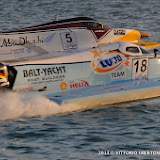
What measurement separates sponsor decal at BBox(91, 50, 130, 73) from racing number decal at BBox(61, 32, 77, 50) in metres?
3.07

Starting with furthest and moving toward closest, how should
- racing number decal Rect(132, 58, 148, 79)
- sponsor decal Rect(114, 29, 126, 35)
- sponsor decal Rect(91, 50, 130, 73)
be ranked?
1. sponsor decal Rect(114, 29, 126, 35)
2. racing number decal Rect(132, 58, 148, 79)
3. sponsor decal Rect(91, 50, 130, 73)

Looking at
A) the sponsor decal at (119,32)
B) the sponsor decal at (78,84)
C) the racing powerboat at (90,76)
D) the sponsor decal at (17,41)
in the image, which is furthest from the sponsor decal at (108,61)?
the sponsor decal at (119,32)

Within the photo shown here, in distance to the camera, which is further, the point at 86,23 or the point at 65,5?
the point at 65,5

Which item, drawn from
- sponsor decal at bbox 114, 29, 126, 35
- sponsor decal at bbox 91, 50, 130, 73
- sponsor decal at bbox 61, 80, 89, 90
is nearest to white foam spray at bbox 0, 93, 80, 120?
sponsor decal at bbox 61, 80, 89, 90

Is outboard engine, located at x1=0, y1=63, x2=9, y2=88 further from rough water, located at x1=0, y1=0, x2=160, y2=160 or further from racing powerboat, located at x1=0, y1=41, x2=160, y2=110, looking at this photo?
rough water, located at x1=0, y1=0, x2=160, y2=160

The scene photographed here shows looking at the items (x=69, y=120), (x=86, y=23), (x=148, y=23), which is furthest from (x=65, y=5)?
(x=69, y=120)

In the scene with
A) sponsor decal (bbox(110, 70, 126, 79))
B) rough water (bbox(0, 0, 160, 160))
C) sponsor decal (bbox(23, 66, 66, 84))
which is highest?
sponsor decal (bbox(23, 66, 66, 84))

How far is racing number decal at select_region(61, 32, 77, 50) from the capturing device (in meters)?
18.4

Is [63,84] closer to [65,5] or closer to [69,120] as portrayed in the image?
[69,120]

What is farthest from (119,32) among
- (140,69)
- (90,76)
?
(90,76)

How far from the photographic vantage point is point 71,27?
19.2m

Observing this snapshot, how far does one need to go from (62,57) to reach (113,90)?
2.04 metres

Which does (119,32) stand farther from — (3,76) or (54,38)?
(3,76)

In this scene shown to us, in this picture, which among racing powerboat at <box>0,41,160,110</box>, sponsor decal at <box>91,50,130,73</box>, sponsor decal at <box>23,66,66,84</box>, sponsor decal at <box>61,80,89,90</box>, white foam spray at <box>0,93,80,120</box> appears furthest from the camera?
sponsor decal at <box>91,50,130,73</box>
